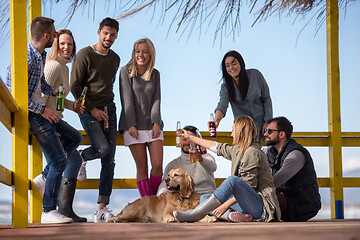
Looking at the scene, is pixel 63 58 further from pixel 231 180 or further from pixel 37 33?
pixel 231 180

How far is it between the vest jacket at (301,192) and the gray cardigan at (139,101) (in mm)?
1177

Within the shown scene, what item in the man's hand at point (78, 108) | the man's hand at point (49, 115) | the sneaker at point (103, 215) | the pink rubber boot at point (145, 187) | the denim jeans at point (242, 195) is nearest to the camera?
the man's hand at point (49, 115)

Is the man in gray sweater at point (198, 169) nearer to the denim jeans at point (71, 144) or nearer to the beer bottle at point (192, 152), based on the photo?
the beer bottle at point (192, 152)

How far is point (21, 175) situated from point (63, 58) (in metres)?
1.35

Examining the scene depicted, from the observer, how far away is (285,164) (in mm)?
4035

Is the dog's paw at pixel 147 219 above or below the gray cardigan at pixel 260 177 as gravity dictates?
below

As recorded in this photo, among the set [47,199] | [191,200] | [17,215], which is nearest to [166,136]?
[191,200]

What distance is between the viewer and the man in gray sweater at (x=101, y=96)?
14.3 ft

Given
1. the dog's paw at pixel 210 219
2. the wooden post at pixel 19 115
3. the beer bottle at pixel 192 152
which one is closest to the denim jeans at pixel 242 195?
the dog's paw at pixel 210 219

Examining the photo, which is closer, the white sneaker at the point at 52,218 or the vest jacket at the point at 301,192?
the white sneaker at the point at 52,218

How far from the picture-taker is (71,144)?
13.0ft

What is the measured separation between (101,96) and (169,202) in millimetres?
1030

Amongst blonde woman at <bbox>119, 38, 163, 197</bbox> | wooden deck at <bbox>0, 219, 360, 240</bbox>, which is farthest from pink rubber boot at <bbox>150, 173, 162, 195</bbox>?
wooden deck at <bbox>0, 219, 360, 240</bbox>

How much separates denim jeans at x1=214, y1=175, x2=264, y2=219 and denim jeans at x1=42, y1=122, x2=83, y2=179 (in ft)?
3.62
